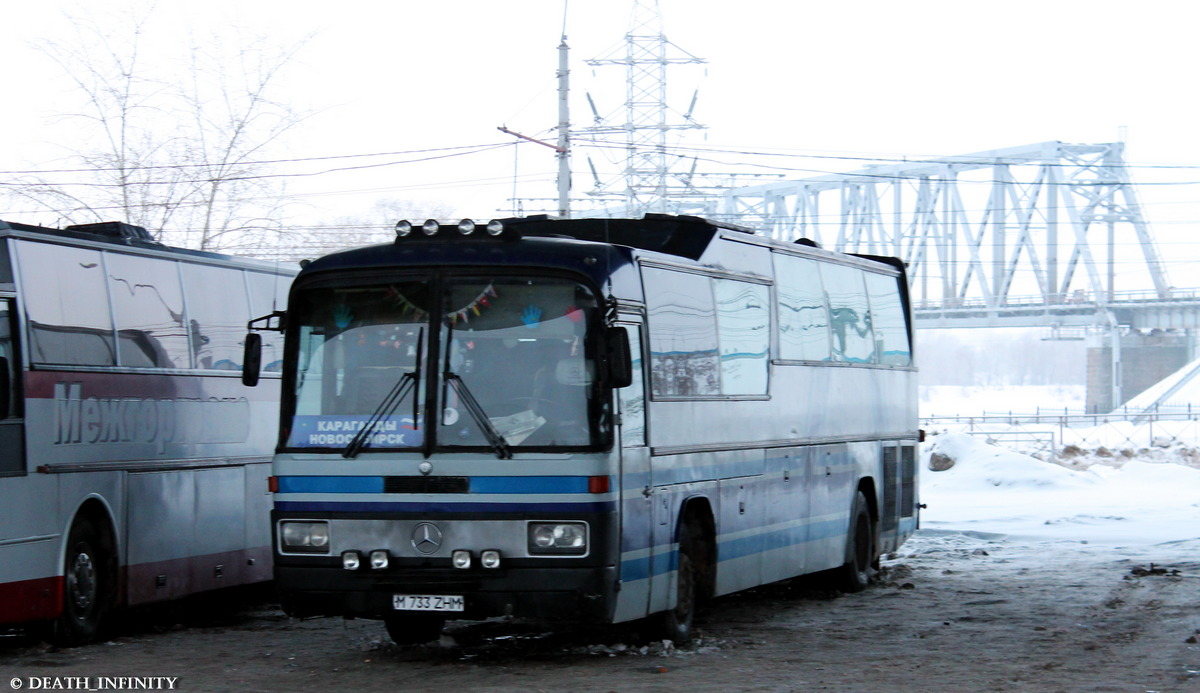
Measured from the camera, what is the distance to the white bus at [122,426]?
33.9 ft

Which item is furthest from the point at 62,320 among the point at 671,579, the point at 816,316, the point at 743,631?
the point at 816,316

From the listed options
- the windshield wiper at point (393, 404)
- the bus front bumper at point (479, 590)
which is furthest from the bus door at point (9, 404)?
the windshield wiper at point (393, 404)

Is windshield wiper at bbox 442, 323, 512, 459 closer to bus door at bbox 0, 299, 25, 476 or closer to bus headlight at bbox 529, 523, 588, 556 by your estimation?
bus headlight at bbox 529, 523, 588, 556

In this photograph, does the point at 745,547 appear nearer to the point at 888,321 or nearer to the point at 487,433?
the point at 487,433

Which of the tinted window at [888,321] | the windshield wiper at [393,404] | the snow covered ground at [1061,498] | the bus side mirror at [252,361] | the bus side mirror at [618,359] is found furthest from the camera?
the snow covered ground at [1061,498]

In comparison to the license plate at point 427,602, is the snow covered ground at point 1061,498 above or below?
below

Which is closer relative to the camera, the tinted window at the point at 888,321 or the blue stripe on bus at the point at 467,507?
the blue stripe on bus at the point at 467,507

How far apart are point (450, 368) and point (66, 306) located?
10.9 ft

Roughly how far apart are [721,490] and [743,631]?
121 cm

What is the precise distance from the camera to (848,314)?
15.1 meters

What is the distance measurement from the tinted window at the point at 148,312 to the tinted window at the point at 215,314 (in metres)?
0.19

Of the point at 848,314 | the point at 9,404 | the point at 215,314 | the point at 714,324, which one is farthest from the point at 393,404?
the point at 848,314

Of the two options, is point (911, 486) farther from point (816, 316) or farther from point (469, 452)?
point (469, 452)

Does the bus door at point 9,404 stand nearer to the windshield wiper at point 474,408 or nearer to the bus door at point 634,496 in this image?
the windshield wiper at point 474,408
